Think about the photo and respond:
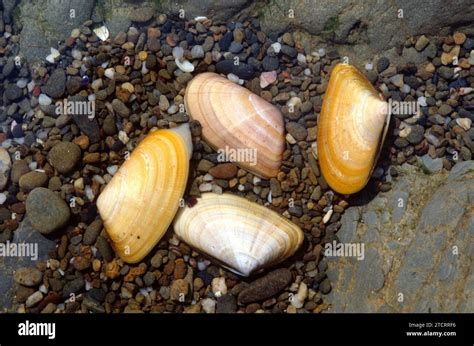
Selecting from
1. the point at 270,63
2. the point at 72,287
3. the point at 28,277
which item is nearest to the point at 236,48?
the point at 270,63

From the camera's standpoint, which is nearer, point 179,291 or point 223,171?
point 179,291

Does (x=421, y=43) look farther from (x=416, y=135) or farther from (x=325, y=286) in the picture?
(x=325, y=286)

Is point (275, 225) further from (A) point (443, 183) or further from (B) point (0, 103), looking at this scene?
(B) point (0, 103)

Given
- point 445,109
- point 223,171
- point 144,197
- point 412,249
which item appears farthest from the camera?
point 445,109

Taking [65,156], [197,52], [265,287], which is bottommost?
[265,287]

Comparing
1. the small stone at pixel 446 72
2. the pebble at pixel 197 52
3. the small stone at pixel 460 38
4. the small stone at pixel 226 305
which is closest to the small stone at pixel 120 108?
the pebble at pixel 197 52

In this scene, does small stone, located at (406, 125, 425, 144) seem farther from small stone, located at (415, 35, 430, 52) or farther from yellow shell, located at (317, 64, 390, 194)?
small stone, located at (415, 35, 430, 52)

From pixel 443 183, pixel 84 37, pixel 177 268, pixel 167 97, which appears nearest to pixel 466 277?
pixel 443 183
